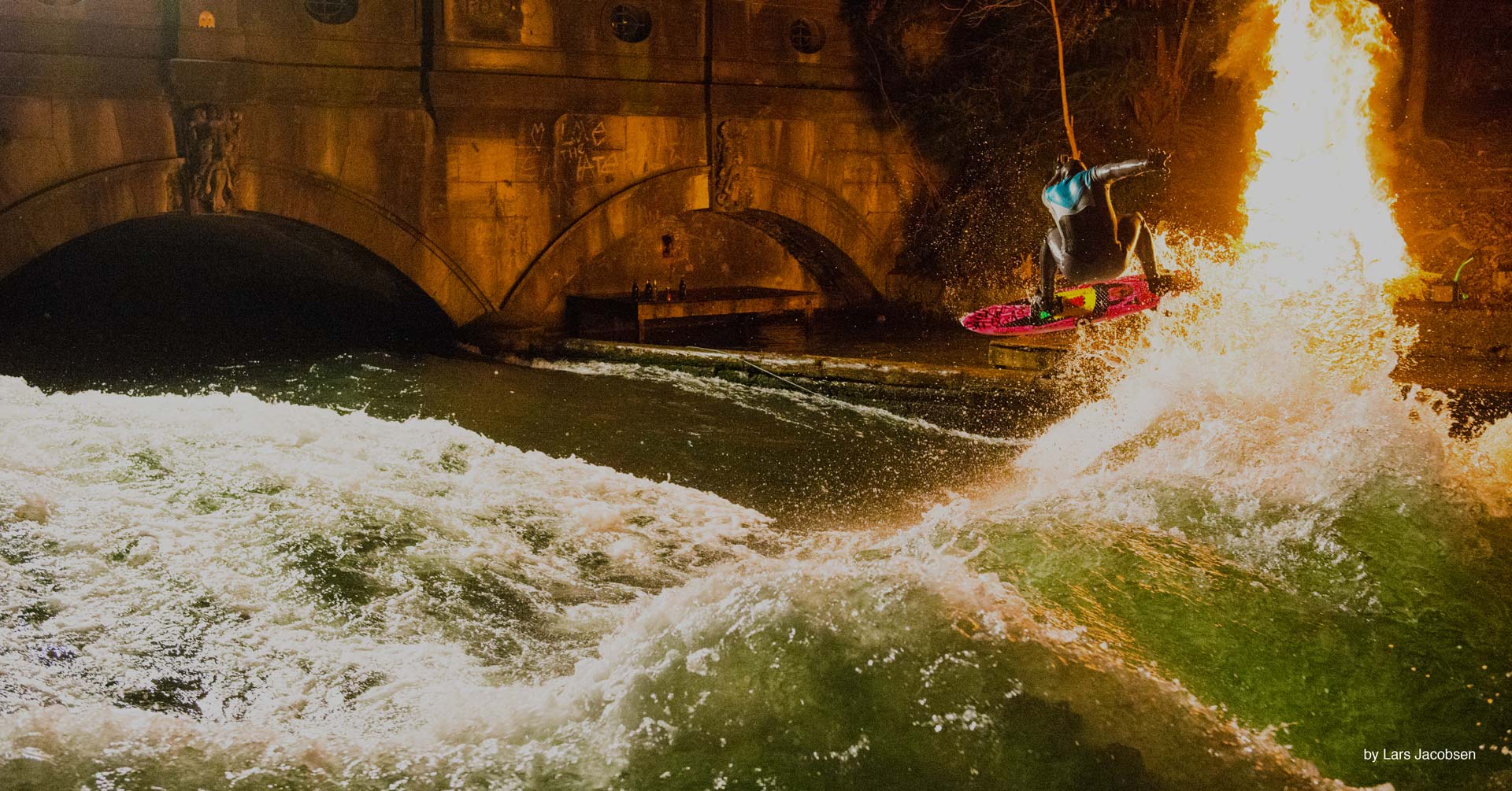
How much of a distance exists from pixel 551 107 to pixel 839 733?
1056 cm

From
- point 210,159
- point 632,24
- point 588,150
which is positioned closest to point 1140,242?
point 588,150

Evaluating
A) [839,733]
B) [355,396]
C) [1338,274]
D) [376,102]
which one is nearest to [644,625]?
[839,733]

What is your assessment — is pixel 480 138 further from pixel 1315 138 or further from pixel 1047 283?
pixel 1315 138

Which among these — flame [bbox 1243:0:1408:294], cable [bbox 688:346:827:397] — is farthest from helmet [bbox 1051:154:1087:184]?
flame [bbox 1243:0:1408:294]

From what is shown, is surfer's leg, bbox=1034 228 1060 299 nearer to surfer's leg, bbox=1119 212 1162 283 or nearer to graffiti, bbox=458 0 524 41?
surfer's leg, bbox=1119 212 1162 283

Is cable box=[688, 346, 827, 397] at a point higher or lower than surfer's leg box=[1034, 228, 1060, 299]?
lower

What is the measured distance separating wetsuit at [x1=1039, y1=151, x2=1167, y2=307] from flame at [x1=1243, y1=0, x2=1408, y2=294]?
24.9 ft

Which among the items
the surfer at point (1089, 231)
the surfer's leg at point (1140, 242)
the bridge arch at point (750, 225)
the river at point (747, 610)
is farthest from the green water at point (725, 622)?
the bridge arch at point (750, 225)

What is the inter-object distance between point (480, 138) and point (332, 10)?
1900 mm

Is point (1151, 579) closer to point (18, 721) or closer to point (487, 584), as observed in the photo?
point (487, 584)

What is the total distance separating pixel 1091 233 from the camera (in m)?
7.83

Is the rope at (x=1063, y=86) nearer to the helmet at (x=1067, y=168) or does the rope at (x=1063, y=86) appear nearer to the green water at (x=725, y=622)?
the helmet at (x=1067, y=168)

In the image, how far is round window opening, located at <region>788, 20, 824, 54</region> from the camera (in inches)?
603

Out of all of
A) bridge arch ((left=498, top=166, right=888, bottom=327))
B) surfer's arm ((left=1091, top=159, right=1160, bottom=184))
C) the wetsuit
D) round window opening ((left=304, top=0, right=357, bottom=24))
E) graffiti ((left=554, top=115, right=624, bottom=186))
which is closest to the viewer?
surfer's arm ((left=1091, top=159, right=1160, bottom=184))
